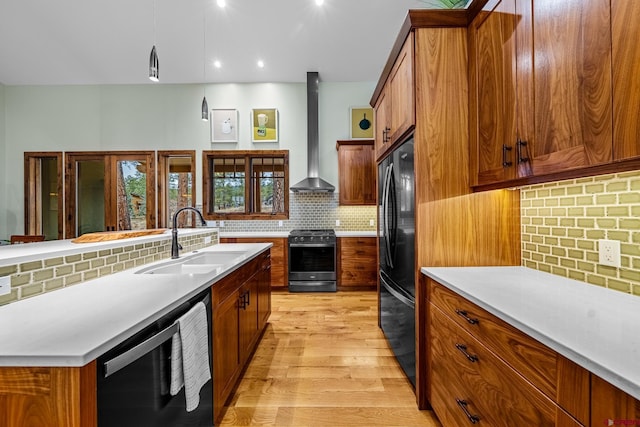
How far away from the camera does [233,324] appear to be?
6.06 feet

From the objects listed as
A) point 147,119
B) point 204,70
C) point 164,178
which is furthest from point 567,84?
point 147,119

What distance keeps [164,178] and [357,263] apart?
12.2ft

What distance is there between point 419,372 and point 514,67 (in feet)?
5.62

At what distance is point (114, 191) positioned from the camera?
5062 millimetres

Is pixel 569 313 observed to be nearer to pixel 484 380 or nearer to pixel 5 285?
pixel 484 380

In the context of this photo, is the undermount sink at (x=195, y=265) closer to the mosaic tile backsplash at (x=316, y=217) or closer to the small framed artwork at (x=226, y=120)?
the mosaic tile backsplash at (x=316, y=217)

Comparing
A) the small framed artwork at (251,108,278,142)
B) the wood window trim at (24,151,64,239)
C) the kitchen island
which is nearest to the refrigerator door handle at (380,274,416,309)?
the kitchen island

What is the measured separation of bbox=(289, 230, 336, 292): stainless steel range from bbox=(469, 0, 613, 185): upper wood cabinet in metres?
2.87

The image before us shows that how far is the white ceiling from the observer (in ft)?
10.4

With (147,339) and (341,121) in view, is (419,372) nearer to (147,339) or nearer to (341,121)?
(147,339)

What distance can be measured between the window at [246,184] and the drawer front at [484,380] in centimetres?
369

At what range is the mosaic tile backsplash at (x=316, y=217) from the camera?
4.88 metres

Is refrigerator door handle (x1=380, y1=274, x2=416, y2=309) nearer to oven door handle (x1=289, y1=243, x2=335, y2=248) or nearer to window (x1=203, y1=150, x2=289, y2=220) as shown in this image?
oven door handle (x1=289, y1=243, x2=335, y2=248)

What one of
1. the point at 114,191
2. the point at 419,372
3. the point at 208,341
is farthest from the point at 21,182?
the point at 419,372
